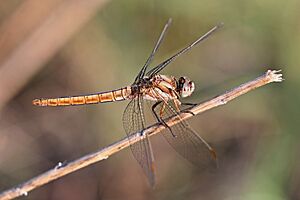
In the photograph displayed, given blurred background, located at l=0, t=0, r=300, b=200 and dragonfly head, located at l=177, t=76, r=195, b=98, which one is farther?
blurred background, located at l=0, t=0, r=300, b=200

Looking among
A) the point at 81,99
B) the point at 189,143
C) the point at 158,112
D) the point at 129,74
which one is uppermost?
the point at 129,74

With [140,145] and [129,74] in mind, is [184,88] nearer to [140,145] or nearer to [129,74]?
[140,145]

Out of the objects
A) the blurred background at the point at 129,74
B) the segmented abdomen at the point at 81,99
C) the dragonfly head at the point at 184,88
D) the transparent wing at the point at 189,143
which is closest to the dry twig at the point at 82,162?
the transparent wing at the point at 189,143

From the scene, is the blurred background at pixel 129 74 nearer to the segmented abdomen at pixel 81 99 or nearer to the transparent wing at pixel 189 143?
the segmented abdomen at pixel 81 99

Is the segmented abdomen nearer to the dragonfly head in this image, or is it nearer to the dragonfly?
the dragonfly

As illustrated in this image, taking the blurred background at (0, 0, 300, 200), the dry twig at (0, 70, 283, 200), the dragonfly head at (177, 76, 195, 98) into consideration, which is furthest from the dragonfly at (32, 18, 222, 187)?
the blurred background at (0, 0, 300, 200)

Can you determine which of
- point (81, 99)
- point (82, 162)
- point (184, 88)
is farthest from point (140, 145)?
point (81, 99)

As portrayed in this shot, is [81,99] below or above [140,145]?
above
